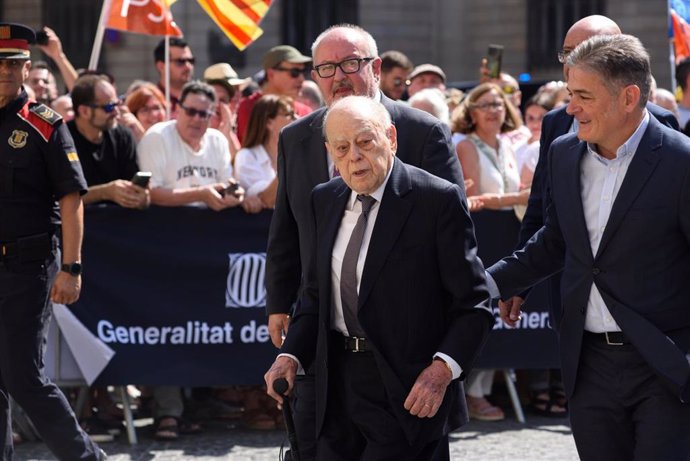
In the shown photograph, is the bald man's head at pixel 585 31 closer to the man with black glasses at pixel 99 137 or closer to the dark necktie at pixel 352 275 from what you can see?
the dark necktie at pixel 352 275

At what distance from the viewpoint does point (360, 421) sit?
15.4 ft

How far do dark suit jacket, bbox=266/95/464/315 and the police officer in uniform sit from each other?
1609 millimetres

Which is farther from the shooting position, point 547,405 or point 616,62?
point 547,405

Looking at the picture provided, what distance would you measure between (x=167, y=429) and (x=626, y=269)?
451cm

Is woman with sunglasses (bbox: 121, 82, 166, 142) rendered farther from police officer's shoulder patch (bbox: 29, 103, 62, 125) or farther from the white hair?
police officer's shoulder patch (bbox: 29, 103, 62, 125)

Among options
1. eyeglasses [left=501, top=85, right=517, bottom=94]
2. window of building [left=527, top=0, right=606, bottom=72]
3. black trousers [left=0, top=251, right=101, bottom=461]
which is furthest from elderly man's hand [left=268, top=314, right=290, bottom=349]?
window of building [left=527, top=0, right=606, bottom=72]

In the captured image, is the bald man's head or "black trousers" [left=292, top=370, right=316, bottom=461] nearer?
"black trousers" [left=292, top=370, right=316, bottom=461]

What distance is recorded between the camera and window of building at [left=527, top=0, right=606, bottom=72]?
113 feet

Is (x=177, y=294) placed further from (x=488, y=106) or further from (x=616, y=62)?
(x=616, y=62)

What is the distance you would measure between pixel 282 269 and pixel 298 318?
68 centimetres

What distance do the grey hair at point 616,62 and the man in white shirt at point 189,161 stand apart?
4365mm

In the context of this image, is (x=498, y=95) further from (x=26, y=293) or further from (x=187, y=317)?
(x=26, y=293)

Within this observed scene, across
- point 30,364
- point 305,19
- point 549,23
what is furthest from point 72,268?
point 549,23

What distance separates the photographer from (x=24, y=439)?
8500mm
